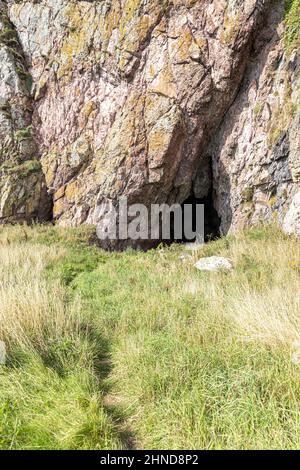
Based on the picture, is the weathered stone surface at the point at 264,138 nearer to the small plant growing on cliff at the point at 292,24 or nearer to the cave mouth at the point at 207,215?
the small plant growing on cliff at the point at 292,24

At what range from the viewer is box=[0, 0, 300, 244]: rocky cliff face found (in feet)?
34.0

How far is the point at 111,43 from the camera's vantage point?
12492mm

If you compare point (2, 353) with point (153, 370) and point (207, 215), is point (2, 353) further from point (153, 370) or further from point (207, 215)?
point (207, 215)

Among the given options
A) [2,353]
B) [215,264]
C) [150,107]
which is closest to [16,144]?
[150,107]

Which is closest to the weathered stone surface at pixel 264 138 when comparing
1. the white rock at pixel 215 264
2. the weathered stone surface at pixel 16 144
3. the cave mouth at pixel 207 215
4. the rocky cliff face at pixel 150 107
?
the rocky cliff face at pixel 150 107

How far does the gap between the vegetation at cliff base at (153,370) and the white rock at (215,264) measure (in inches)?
54.1

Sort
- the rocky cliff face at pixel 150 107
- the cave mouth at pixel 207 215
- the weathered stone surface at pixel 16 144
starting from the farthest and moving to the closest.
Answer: the cave mouth at pixel 207 215 < the weathered stone surface at pixel 16 144 < the rocky cliff face at pixel 150 107

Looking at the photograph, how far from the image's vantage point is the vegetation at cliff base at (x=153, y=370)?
2.05 m

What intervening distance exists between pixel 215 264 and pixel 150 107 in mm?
8195

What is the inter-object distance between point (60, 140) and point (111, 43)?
16.7 ft

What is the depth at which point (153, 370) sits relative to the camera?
2.72m

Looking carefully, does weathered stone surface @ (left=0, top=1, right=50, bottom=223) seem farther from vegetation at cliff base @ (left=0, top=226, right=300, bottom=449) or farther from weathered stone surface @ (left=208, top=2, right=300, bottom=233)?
weathered stone surface @ (left=208, top=2, right=300, bottom=233)

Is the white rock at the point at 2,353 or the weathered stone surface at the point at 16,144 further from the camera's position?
the weathered stone surface at the point at 16,144
